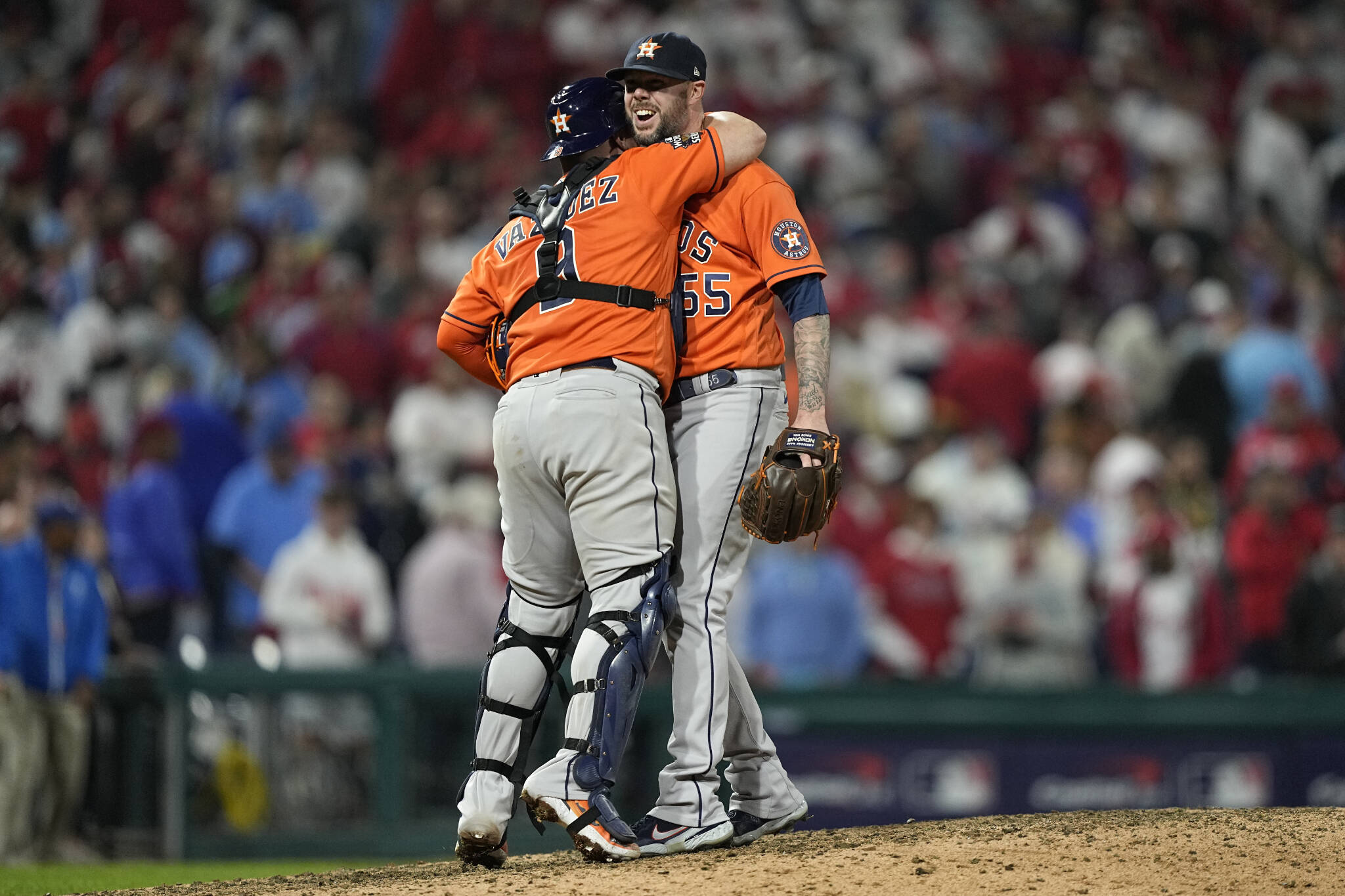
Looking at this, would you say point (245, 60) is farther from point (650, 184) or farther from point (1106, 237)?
point (650, 184)

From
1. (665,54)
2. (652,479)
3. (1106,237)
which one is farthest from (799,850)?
(1106,237)

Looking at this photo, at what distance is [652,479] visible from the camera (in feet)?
15.4

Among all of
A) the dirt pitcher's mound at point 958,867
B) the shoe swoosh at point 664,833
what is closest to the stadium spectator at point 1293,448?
the dirt pitcher's mound at point 958,867

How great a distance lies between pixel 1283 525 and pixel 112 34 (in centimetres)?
1068

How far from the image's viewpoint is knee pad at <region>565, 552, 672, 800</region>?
4.61 meters

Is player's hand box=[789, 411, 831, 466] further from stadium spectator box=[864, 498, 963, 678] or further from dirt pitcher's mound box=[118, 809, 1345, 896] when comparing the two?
stadium spectator box=[864, 498, 963, 678]

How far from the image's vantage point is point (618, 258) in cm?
478

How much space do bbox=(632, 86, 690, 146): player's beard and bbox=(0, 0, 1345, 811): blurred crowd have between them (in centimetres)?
485

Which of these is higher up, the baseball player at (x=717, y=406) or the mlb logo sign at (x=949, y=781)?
the baseball player at (x=717, y=406)

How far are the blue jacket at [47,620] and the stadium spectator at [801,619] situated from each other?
3499 millimetres

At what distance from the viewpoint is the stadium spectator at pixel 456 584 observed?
9.80 meters

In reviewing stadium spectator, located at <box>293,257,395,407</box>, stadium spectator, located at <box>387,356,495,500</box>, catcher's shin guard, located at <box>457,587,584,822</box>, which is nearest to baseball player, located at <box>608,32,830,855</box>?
catcher's shin guard, located at <box>457,587,584,822</box>

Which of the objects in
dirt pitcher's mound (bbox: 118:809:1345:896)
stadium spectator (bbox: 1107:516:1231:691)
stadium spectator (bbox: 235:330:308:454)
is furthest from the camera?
stadium spectator (bbox: 235:330:308:454)

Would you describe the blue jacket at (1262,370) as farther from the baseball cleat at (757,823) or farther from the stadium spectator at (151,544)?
the baseball cleat at (757,823)
